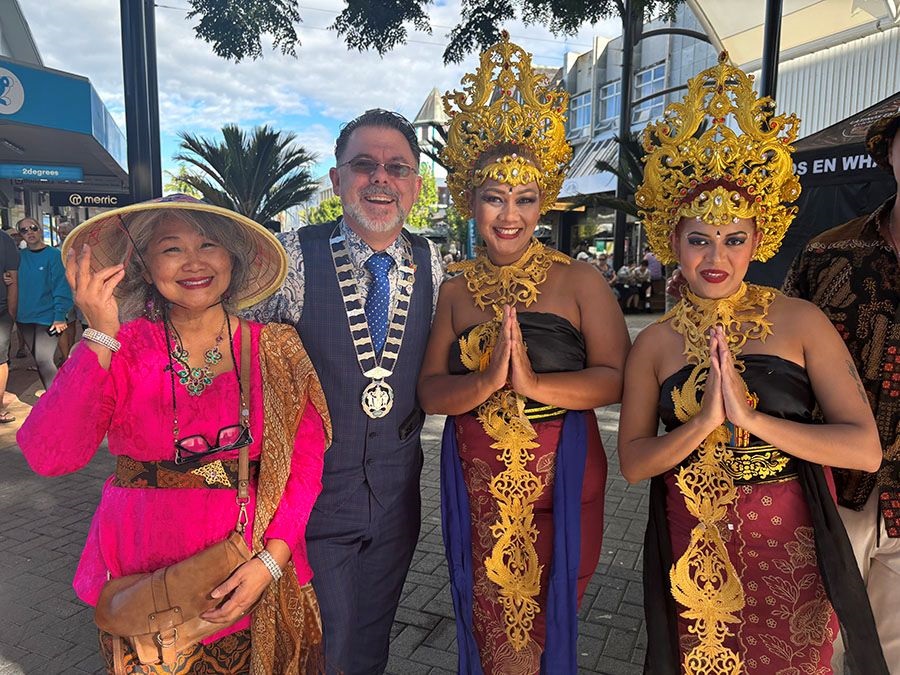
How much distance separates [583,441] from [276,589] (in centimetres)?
111

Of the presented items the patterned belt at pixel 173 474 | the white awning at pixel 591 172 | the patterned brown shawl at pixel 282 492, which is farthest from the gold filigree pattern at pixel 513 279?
the white awning at pixel 591 172

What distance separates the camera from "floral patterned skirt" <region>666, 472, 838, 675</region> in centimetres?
177

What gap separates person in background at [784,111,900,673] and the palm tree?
15.9 meters

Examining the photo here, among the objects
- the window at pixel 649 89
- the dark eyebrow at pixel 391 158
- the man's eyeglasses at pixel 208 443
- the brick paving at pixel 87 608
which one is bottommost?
the brick paving at pixel 87 608

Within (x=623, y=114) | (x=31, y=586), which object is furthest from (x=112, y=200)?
(x=623, y=114)

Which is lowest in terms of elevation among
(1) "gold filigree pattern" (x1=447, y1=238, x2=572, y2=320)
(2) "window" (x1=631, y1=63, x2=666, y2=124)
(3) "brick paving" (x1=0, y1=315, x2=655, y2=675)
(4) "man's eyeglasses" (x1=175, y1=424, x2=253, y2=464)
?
(3) "brick paving" (x1=0, y1=315, x2=655, y2=675)

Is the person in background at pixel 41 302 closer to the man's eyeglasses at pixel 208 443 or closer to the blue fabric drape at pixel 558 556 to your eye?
the man's eyeglasses at pixel 208 443

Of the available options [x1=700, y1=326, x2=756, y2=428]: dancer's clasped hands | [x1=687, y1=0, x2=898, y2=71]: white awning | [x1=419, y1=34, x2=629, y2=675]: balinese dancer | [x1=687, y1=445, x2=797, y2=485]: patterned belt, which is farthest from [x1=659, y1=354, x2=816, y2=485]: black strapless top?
[x1=687, y1=0, x2=898, y2=71]: white awning

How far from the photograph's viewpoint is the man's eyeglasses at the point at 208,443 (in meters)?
1.73

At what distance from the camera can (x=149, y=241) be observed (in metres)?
1.78

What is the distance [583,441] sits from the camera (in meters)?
2.15

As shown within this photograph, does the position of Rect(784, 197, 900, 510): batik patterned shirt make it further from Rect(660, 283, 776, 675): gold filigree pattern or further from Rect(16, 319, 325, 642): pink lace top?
Rect(16, 319, 325, 642): pink lace top

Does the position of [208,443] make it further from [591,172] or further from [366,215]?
[591,172]

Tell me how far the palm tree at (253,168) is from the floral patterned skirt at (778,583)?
16160 millimetres
